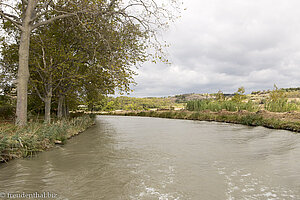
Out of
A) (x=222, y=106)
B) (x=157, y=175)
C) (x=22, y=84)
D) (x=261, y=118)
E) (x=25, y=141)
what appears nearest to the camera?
(x=157, y=175)

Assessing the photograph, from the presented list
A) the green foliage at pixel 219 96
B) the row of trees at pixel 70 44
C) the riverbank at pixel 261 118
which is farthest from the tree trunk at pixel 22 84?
the green foliage at pixel 219 96

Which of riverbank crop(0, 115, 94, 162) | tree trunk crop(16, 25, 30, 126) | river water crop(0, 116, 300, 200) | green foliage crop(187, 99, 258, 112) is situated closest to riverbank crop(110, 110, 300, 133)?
green foliage crop(187, 99, 258, 112)

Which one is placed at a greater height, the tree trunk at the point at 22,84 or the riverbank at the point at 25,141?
the tree trunk at the point at 22,84

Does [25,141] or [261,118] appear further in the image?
[261,118]

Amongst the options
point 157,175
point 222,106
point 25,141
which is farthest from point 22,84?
point 222,106

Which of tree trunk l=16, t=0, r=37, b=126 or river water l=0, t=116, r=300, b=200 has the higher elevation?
tree trunk l=16, t=0, r=37, b=126

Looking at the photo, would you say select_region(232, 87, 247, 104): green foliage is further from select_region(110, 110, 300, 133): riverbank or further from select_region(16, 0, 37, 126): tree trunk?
select_region(16, 0, 37, 126): tree trunk

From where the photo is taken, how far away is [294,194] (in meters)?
3.46

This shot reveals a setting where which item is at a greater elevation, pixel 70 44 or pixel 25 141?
pixel 70 44

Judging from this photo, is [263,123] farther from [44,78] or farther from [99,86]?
[44,78]

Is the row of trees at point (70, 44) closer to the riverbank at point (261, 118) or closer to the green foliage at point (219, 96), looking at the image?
the riverbank at point (261, 118)

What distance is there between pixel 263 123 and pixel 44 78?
14.4m

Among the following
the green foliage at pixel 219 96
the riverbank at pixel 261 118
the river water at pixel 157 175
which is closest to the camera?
the river water at pixel 157 175

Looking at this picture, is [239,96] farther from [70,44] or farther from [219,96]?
[70,44]
